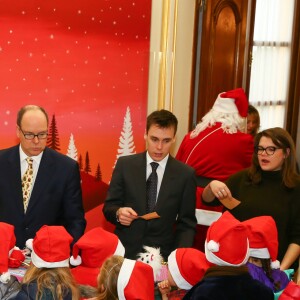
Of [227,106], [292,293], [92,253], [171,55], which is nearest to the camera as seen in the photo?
[292,293]

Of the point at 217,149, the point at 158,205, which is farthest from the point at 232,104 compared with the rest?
the point at 158,205

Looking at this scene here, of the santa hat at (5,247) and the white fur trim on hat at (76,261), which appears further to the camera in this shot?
the white fur trim on hat at (76,261)

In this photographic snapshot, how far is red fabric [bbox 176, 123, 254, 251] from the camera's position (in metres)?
4.31

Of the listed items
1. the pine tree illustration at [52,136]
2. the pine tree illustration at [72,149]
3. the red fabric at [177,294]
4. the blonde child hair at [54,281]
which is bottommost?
the red fabric at [177,294]

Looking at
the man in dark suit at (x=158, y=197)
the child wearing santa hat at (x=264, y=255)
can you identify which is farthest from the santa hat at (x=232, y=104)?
the child wearing santa hat at (x=264, y=255)

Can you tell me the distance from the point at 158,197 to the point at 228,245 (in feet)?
2.95

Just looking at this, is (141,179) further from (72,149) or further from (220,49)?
(220,49)

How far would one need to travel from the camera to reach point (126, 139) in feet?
16.8

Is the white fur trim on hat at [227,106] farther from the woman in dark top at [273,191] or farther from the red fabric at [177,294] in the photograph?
the red fabric at [177,294]

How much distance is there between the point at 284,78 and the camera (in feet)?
23.6

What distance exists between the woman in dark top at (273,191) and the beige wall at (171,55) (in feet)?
5.85

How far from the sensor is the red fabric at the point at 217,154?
431 cm

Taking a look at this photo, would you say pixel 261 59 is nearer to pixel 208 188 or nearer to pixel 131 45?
pixel 131 45

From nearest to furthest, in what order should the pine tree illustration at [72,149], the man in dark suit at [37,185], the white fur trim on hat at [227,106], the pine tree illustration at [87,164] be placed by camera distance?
the man in dark suit at [37,185]
the white fur trim on hat at [227,106]
the pine tree illustration at [72,149]
the pine tree illustration at [87,164]
